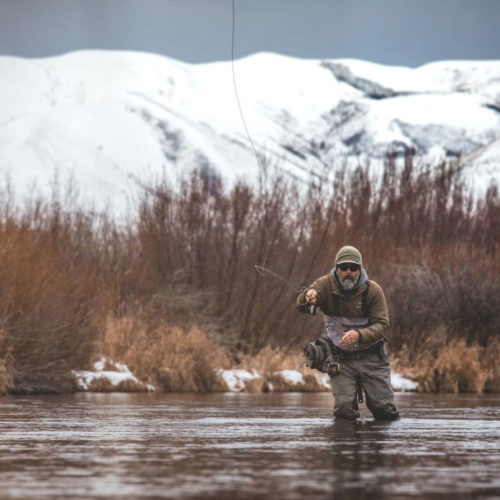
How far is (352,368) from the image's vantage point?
14.6 meters

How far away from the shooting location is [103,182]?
17238 centimetres

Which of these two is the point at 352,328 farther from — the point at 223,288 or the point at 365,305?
the point at 223,288

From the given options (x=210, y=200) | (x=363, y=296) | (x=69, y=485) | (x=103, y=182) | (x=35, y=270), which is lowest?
(x=69, y=485)

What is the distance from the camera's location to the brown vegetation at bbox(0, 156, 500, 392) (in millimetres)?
28672

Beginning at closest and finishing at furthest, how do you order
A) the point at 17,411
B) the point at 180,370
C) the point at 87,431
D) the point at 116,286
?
the point at 87,431 < the point at 17,411 < the point at 180,370 < the point at 116,286

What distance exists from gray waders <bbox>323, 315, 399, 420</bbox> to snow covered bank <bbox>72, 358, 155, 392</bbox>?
13.0 meters

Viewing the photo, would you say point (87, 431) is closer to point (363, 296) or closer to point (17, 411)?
point (363, 296)

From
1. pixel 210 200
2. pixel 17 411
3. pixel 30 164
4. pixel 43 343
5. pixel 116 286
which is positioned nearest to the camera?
pixel 17 411

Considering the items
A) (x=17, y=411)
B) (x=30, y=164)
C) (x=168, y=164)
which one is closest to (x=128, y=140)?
(x=168, y=164)

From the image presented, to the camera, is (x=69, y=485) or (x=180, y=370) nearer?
(x=69, y=485)

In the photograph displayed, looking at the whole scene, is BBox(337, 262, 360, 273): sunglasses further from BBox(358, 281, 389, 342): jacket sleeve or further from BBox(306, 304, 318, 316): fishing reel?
BBox(306, 304, 318, 316): fishing reel

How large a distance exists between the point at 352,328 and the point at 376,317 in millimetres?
295

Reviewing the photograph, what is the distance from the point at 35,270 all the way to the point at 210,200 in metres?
10.8

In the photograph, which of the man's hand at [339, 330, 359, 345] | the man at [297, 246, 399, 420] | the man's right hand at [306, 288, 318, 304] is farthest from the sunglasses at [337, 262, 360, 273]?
the man's hand at [339, 330, 359, 345]
